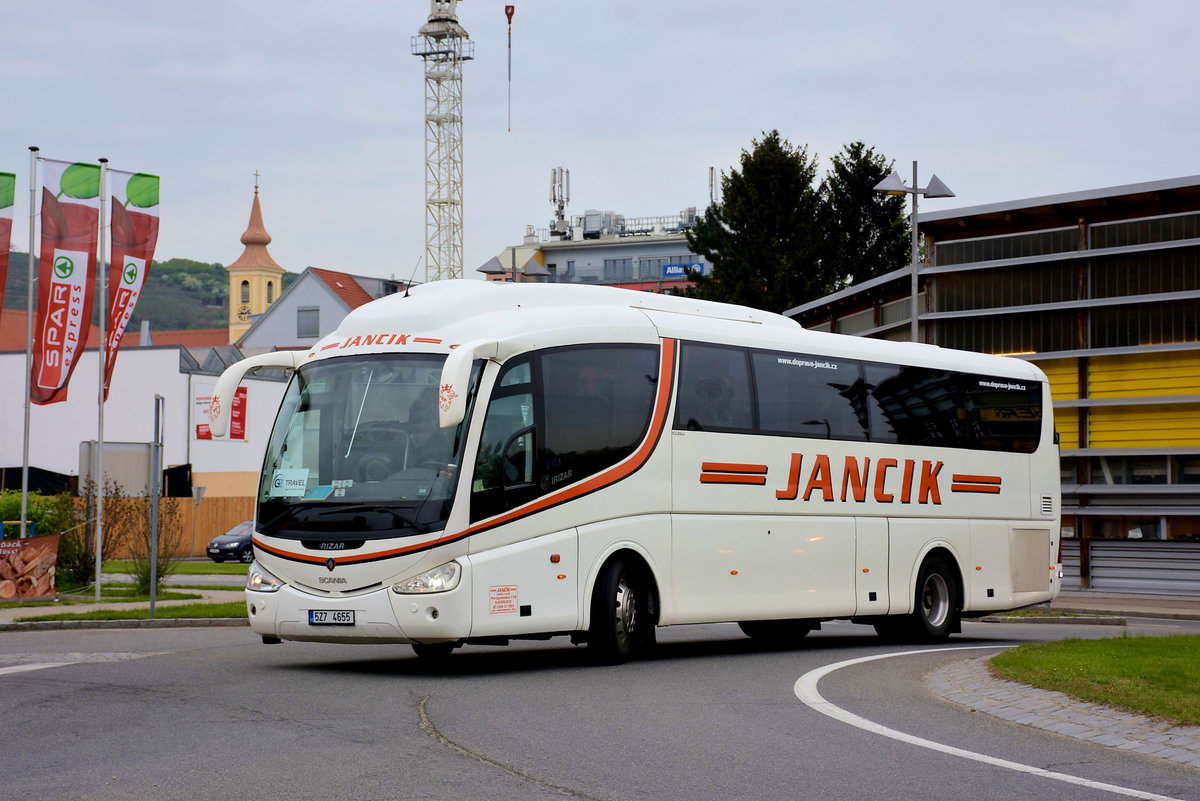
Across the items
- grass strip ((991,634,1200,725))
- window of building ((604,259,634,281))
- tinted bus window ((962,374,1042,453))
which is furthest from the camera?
window of building ((604,259,634,281))

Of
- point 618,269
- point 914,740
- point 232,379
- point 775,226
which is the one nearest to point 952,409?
point 232,379

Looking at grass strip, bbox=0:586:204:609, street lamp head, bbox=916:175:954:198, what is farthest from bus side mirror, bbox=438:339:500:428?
street lamp head, bbox=916:175:954:198

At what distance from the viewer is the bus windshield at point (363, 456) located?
1281cm

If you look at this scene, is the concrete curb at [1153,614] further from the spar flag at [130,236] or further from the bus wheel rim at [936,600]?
the spar flag at [130,236]

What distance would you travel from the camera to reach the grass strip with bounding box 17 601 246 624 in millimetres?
21000

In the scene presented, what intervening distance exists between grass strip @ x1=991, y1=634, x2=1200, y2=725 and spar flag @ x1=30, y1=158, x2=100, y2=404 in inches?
715

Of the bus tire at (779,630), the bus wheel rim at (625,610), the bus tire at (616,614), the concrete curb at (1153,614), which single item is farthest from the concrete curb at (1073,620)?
Answer: the bus wheel rim at (625,610)

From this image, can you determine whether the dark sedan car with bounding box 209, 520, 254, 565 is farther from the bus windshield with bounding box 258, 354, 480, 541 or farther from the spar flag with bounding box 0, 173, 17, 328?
the bus windshield with bounding box 258, 354, 480, 541

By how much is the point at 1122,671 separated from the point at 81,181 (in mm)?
20160

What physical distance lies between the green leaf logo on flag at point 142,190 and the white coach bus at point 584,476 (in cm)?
1347

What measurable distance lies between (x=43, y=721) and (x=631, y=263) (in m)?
113

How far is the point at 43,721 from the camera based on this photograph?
32.3 ft

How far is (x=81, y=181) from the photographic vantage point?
26219 mm

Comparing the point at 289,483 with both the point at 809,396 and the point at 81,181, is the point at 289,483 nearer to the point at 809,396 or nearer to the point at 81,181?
the point at 809,396
